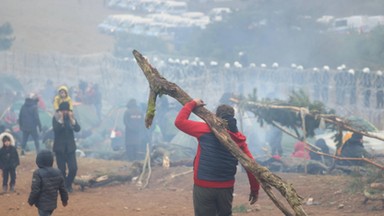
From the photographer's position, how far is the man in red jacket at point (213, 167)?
20.7ft

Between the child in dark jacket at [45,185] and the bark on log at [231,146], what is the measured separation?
55.7 inches

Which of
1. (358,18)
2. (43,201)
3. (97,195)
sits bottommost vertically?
(97,195)

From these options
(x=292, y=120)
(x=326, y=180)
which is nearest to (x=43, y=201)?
(x=326, y=180)

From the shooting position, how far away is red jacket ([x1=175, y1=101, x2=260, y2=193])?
631cm

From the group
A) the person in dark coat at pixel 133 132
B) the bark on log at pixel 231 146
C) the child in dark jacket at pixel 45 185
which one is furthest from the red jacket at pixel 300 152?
the bark on log at pixel 231 146

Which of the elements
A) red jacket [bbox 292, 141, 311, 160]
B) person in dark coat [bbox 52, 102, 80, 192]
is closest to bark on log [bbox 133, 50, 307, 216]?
person in dark coat [bbox 52, 102, 80, 192]

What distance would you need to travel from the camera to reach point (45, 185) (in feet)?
23.6

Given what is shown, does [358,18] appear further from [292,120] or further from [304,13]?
[292,120]

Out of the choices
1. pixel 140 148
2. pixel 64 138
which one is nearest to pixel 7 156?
pixel 64 138

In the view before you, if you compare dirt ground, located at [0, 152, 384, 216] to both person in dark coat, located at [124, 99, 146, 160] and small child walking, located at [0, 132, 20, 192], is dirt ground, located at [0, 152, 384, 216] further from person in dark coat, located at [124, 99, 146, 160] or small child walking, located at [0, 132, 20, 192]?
person in dark coat, located at [124, 99, 146, 160]

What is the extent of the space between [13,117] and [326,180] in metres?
11.8

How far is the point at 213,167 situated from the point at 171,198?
4717 millimetres

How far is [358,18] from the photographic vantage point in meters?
32.9

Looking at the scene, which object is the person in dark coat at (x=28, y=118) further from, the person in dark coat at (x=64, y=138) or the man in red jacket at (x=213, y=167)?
the man in red jacket at (x=213, y=167)
